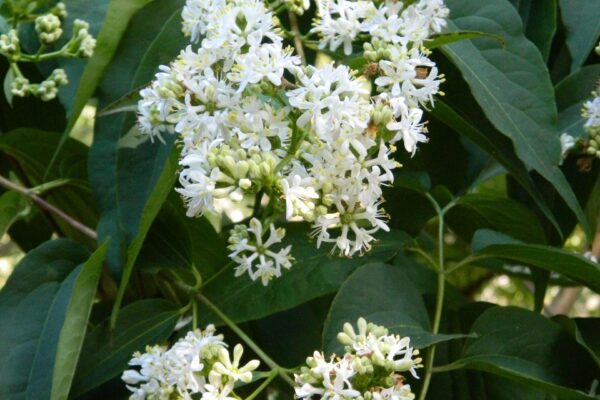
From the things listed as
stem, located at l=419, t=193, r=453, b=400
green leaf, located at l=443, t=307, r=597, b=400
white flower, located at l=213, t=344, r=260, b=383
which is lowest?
green leaf, located at l=443, t=307, r=597, b=400

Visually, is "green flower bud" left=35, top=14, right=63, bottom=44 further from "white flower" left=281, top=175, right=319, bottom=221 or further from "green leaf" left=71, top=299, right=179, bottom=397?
"white flower" left=281, top=175, right=319, bottom=221

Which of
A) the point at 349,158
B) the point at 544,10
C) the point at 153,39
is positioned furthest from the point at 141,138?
the point at 544,10

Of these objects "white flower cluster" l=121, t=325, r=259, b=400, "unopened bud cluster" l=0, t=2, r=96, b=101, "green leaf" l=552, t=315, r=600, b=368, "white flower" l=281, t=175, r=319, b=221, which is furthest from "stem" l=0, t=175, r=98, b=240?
"green leaf" l=552, t=315, r=600, b=368

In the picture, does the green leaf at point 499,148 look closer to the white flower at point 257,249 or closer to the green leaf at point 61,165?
the white flower at point 257,249

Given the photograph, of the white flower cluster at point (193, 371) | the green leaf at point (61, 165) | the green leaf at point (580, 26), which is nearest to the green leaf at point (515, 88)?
Result: the green leaf at point (580, 26)

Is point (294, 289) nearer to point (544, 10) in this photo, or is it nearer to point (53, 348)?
point (53, 348)
